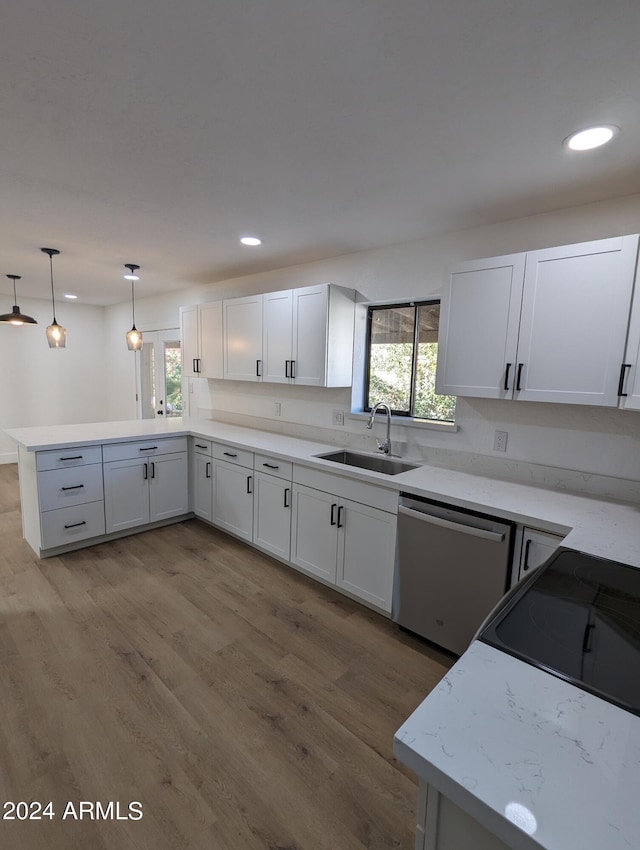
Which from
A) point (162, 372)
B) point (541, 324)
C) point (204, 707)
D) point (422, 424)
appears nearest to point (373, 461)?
point (422, 424)

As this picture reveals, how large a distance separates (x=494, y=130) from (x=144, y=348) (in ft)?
17.8

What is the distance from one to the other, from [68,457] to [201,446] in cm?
106

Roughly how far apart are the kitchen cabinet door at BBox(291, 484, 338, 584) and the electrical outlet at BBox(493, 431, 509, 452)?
1079mm

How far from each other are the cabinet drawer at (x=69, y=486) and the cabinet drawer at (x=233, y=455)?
941 millimetres

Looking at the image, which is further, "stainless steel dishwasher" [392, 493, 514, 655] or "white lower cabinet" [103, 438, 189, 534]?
"white lower cabinet" [103, 438, 189, 534]

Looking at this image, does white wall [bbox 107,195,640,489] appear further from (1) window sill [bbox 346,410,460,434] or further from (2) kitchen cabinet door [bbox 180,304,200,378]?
(2) kitchen cabinet door [bbox 180,304,200,378]

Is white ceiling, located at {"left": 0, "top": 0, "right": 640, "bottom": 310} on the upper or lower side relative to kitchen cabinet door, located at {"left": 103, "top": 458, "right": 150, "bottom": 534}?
upper

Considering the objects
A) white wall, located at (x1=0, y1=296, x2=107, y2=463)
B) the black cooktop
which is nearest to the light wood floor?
the black cooktop

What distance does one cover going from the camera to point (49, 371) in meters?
6.26

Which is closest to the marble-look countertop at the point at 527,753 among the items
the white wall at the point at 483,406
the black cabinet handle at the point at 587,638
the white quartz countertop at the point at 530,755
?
the white quartz countertop at the point at 530,755

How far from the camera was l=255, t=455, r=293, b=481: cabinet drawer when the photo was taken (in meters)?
3.00

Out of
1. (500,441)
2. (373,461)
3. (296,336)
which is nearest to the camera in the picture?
(500,441)

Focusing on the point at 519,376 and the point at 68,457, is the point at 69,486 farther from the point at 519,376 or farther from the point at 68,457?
the point at 519,376

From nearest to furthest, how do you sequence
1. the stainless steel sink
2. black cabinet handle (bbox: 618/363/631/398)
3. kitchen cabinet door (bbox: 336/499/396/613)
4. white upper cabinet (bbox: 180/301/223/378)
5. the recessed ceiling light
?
the recessed ceiling light → black cabinet handle (bbox: 618/363/631/398) → kitchen cabinet door (bbox: 336/499/396/613) → the stainless steel sink → white upper cabinet (bbox: 180/301/223/378)
